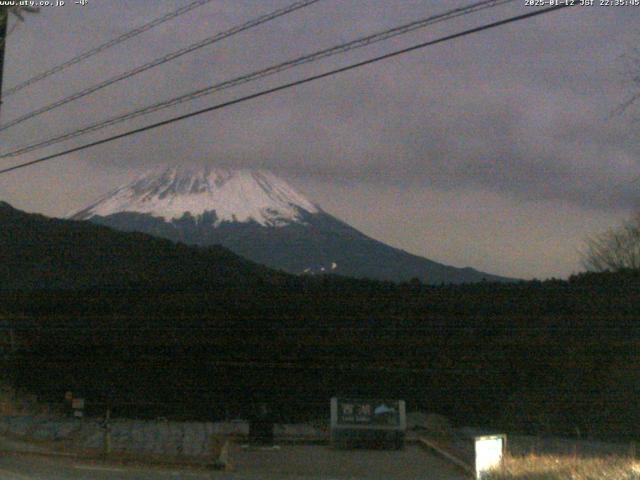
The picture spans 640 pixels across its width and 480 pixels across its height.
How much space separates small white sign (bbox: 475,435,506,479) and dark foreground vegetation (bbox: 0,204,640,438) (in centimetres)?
1718

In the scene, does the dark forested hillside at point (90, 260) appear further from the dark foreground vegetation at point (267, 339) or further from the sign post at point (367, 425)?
the sign post at point (367, 425)

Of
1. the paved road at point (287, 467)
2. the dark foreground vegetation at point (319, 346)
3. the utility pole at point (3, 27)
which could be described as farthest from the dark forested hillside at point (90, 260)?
the utility pole at point (3, 27)

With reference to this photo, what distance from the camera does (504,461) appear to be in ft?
41.4

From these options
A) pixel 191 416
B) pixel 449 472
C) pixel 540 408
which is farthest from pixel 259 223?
pixel 449 472

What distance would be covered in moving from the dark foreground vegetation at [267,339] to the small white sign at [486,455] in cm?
1718

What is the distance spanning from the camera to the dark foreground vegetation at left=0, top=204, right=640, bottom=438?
3041 cm

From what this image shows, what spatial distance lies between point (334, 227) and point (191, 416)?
54245 millimetres

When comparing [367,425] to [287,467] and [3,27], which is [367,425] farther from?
[3,27]

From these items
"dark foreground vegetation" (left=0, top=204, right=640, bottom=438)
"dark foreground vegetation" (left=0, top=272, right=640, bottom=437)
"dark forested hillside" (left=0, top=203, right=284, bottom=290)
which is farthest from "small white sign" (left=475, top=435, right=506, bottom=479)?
"dark forested hillside" (left=0, top=203, right=284, bottom=290)

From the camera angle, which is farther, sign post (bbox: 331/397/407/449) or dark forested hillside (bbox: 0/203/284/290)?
dark forested hillside (bbox: 0/203/284/290)

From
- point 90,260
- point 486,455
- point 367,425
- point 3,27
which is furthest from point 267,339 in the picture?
point 486,455

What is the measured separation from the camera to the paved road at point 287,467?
18.3m

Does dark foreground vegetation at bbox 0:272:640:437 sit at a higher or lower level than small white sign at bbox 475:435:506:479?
higher

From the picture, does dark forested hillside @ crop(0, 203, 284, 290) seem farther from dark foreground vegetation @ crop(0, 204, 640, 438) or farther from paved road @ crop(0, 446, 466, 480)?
paved road @ crop(0, 446, 466, 480)
